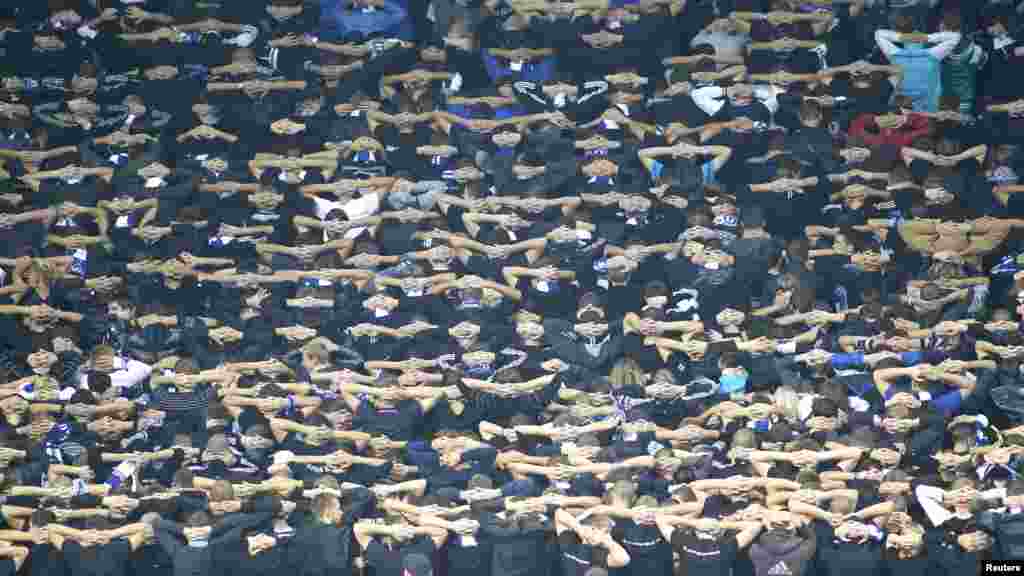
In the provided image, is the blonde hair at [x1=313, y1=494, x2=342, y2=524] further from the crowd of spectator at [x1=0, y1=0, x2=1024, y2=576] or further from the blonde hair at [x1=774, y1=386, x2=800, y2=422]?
the blonde hair at [x1=774, y1=386, x2=800, y2=422]

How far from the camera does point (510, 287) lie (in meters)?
21.8

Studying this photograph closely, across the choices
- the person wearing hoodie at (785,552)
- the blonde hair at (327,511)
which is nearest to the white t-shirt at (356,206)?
the blonde hair at (327,511)

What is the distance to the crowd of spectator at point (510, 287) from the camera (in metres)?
20.2

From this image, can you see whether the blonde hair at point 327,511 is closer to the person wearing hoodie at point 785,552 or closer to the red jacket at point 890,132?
the person wearing hoodie at point 785,552

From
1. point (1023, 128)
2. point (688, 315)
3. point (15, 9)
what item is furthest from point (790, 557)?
point (15, 9)

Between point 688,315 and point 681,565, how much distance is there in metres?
2.33

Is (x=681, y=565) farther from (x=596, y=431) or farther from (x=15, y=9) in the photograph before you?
(x=15, y=9)

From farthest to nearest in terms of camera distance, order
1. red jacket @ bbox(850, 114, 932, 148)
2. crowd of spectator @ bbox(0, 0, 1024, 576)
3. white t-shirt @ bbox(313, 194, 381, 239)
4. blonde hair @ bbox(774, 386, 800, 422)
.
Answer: red jacket @ bbox(850, 114, 932, 148) → white t-shirt @ bbox(313, 194, 381, 239) → blonde hair @ bbox(774, 386, 800, 422) → crowd of spectator @ bbox(0, 0, 1024, 576)

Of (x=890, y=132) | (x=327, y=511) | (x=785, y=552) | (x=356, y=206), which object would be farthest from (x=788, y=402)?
(x=356, y=206)

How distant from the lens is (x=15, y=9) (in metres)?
23.7

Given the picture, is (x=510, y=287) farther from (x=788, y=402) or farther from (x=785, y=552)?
(x=785, y=552)

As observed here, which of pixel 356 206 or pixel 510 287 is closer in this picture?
pixel 510 287

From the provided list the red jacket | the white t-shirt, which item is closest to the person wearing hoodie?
the red jacket

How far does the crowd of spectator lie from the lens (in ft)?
66.2
